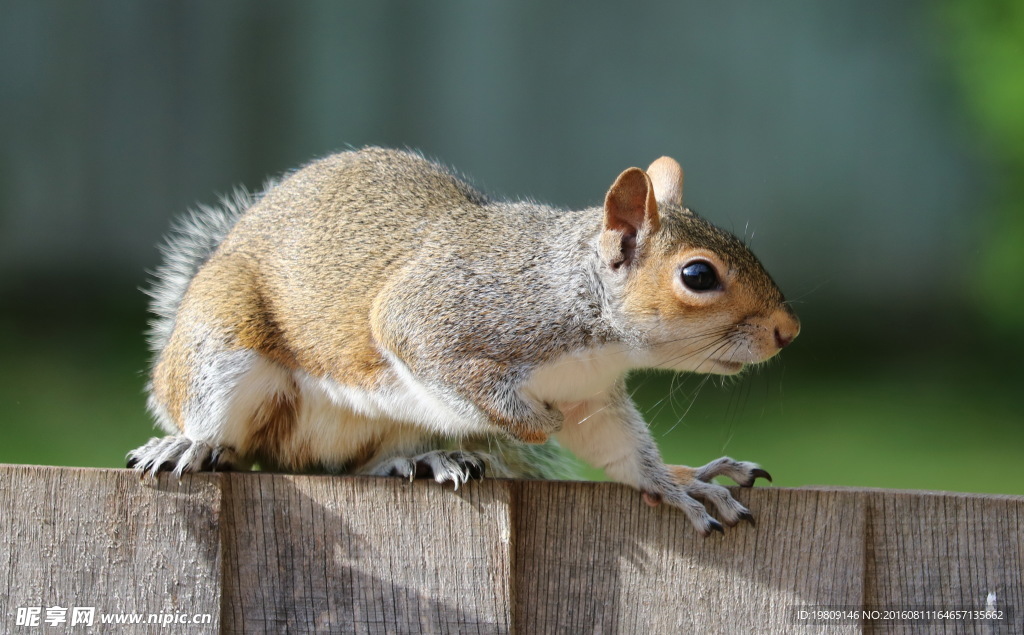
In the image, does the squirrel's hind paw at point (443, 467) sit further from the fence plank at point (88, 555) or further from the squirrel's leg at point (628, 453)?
the fence plank at point (88, 555)

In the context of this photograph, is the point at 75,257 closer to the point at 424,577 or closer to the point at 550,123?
the point at 550,123

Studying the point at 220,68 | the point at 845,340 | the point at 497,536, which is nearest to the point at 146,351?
the point at 220,68

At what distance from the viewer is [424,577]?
1.80 meters

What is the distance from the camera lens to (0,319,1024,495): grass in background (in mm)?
4066

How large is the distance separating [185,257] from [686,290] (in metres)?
1.32

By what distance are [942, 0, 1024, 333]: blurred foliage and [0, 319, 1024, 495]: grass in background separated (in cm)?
46

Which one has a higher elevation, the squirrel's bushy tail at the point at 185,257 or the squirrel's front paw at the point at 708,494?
the squirrel's bushy tail at the point at 185,257

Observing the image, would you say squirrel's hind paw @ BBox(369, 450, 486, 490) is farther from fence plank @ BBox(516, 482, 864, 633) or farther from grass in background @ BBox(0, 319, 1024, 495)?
grass in background @ BBox(0, 319, 1024, 495)

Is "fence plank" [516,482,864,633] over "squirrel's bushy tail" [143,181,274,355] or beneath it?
beneath

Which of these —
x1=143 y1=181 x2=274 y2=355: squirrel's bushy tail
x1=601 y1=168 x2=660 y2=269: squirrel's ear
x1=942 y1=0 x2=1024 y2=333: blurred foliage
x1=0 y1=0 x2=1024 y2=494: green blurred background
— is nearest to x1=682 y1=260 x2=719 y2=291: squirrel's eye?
x1=601 y1=168 x2=660 y2=269: squirrel's ear

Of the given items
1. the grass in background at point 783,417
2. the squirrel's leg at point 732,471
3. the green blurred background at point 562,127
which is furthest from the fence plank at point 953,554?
the green blurred background at point 562,127

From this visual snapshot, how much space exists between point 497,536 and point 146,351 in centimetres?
362

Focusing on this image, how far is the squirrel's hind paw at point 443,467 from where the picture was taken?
1.89 metres

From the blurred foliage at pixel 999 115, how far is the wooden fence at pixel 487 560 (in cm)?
363
